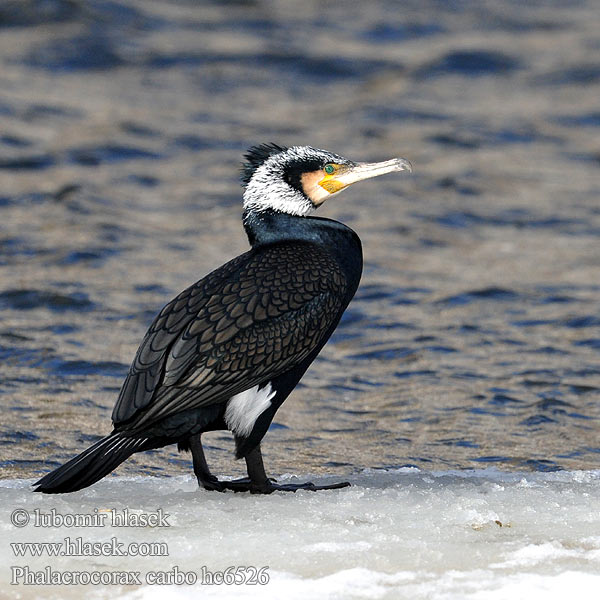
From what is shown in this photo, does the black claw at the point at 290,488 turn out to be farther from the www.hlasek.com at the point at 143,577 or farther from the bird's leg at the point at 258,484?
the www.hlasek.com at the point at 143,577

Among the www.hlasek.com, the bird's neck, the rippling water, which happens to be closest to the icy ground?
the www.hlasek.com

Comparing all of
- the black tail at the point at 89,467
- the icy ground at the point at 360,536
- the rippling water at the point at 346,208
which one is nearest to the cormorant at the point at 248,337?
the black tail at the point at 89,467

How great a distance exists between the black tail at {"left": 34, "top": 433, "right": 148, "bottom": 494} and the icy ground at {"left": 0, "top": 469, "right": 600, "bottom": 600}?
0.12 m

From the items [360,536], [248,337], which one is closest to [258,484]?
[248,337]

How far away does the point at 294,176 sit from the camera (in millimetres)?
5469

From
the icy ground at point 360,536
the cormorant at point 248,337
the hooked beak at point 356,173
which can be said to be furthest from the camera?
the hooked beak at point 356,173

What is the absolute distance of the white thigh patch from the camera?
5016mm

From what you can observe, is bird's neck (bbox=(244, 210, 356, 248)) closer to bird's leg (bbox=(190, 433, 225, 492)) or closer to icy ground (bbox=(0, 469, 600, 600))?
bird's leg (bbox=(190, 433, 225, 492))

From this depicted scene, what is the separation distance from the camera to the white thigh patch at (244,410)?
5016mm

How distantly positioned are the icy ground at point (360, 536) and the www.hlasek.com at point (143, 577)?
2 cm

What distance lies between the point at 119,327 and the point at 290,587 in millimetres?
4884

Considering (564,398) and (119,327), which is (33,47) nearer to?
(119,327)

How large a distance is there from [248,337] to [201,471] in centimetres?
59

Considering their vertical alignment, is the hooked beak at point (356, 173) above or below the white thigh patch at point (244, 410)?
above
